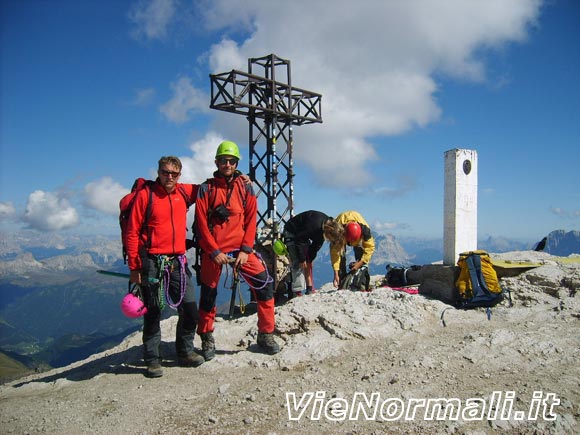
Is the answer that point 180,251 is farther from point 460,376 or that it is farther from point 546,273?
point 546,273

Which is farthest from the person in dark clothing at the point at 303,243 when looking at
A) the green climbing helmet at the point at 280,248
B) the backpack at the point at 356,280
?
the backpack at the point at 356,280

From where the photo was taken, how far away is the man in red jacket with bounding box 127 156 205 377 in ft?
16.9

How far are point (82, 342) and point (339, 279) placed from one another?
738 feet

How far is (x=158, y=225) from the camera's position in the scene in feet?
17.2

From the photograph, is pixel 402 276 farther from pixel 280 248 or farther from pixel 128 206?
pixel 128 206

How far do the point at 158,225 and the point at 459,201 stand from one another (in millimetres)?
6386

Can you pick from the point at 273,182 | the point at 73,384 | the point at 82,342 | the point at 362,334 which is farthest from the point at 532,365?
the point at 82,342

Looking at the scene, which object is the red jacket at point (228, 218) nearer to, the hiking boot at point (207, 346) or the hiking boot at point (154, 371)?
the hiking boot at point (207, 346)

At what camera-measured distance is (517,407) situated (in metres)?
3.99

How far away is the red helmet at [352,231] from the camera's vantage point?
8.23 metres

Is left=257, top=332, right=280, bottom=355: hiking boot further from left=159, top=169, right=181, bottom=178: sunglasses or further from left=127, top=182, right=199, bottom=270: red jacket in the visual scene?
left=159, top=169, right=181, bottom=178: sunglasses

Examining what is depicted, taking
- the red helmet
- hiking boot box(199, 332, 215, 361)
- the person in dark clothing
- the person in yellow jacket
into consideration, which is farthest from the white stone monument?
hiking boot box(199, 332, 215, 361)

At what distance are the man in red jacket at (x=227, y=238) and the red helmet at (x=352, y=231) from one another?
9.54 feet

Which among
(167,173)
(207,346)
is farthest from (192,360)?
(167,173)
